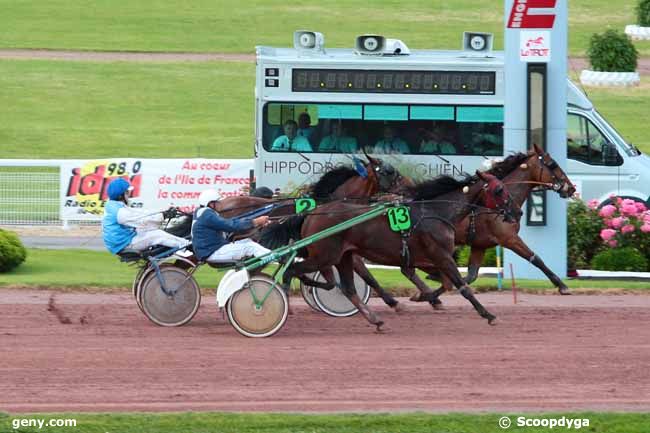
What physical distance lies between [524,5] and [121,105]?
22.9 m

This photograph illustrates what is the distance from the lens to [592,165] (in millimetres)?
21234

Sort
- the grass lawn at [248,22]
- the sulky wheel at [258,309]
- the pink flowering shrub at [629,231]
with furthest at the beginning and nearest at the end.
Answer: the grass lawn at [248,22]
the pink flowering shrub at [629,231]
the sulky wheel at [258,309]

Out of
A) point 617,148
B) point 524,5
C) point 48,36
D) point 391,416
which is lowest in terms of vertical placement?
point 391,416

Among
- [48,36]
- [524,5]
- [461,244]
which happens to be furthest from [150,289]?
[48,36]

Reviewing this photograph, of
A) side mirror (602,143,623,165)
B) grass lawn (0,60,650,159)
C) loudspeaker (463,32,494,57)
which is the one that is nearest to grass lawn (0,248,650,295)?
side mirror (602,143,623,165)

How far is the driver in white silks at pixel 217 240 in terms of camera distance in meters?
12.5

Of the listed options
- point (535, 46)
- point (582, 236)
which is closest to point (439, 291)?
point (535, 46)

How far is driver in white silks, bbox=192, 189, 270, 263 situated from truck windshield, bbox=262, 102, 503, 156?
8.06 m

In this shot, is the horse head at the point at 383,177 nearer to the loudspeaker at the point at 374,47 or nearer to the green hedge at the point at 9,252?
the green hedge at the point at 9,252

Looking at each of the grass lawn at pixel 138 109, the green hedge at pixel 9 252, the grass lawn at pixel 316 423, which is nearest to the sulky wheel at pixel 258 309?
the grass lawn at pixel 316 423

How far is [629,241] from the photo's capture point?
59.7 ft

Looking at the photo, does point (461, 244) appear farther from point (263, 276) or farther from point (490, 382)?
point (490, 382)

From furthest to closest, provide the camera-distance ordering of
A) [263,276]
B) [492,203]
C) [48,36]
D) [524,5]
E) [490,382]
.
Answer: [48,36] → [524,5] → [492,203] → [263,276] → [490,382]

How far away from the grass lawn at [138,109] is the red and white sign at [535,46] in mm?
15631
